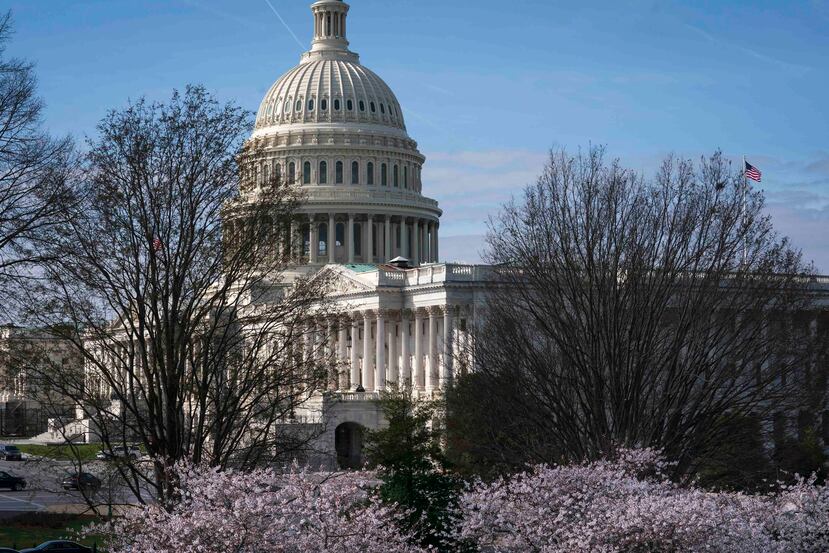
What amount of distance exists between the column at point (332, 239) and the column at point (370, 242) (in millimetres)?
3534

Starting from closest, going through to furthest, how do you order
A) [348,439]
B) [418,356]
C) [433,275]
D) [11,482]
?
[11,482], [348,439], [433,275], [418,356]

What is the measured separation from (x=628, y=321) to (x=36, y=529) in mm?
28424

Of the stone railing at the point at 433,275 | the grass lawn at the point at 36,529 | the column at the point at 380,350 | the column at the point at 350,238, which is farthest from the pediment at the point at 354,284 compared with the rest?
the grass lawn at the point at 36,529

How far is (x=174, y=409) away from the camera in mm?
41969

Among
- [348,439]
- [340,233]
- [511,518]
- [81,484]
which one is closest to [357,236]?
[340,233]

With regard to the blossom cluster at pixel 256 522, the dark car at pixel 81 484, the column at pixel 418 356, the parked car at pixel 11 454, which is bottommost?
the blossom cluster at pixel 256 522

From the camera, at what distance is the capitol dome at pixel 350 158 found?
172m

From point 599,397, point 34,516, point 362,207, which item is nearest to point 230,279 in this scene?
point 599,397

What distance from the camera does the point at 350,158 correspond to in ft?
579

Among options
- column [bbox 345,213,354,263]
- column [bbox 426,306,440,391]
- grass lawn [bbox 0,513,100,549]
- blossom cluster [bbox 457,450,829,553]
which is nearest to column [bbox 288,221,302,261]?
blossom cluster [bbox 457,450,829,553]

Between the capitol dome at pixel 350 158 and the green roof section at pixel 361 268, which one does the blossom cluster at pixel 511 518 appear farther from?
the capitol dome at pixel 350 158

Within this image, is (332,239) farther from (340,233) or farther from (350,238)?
(340,233)

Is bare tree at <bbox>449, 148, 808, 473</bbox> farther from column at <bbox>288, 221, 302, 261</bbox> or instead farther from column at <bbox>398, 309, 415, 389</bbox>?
column at <bbox>398, 309, 415, 389</bbox>

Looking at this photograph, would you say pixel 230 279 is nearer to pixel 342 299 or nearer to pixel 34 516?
pixel 34 516
